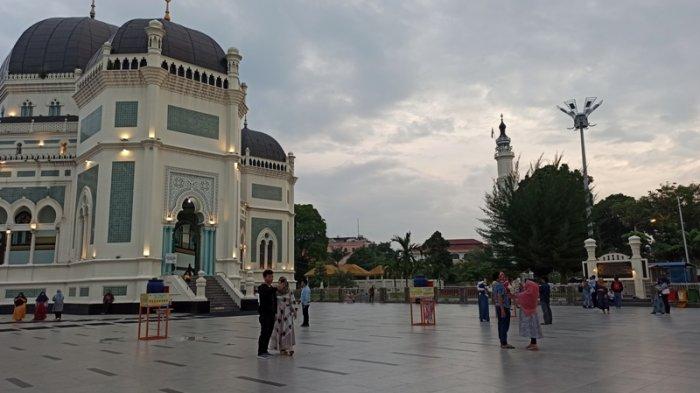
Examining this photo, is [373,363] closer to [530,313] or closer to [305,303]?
[530,313]

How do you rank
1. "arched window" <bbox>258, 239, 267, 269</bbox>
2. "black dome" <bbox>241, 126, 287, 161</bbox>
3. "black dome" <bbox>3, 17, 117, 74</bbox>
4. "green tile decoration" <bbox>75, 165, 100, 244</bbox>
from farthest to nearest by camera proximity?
"black dome" <bbox>241, 126, 287, 161</bbox> < "arched window" <bbox>258, 239, 267, 269</bbox> < "black dome" <bbox>3, 17, 117, 74</bbox> < "green tile decoration" <bbox>75, 165, 100, 244</bbox>

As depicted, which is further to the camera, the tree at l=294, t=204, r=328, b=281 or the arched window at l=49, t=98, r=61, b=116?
the tree at l=294, t=204, r=328, b=281

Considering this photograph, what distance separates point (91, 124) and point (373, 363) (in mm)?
27751

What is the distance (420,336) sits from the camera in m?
12.8

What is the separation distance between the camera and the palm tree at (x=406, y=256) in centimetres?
4950

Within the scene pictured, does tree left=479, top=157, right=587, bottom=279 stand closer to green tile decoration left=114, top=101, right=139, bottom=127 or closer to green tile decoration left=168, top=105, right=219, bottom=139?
green tile decoration left=168, top=105, right=219, bottom=139

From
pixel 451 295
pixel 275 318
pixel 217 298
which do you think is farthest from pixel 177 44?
pixel 275 318

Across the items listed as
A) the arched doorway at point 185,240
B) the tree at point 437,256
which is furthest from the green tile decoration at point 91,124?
the tree at point 437,256

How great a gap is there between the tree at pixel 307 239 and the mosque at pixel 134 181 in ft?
86.4

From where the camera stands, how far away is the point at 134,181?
27.4 metres

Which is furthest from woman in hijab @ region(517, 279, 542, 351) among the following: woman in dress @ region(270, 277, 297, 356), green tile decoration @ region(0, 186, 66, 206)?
green tile decoration @ region(0, 186, 66, 206)

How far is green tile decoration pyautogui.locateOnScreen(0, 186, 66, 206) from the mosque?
0.06 m

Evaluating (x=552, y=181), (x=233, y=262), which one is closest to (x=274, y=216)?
(x=233, y=262)

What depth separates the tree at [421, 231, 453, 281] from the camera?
2203 inches
